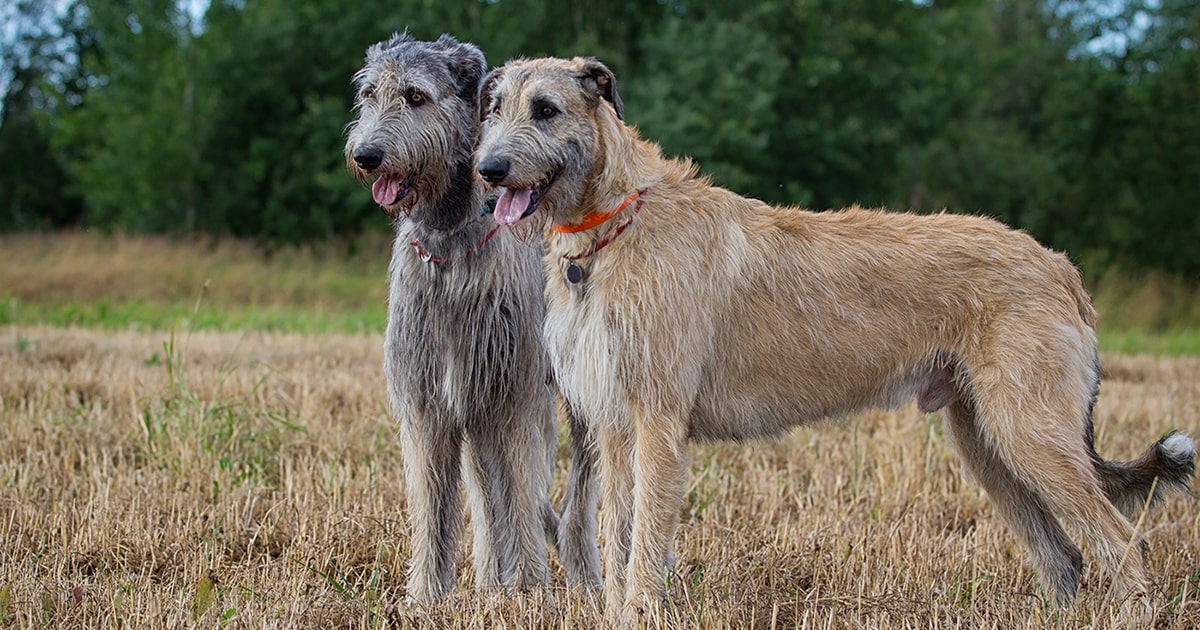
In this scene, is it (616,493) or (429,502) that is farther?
(429,502)

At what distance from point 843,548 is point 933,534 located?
2.01 feet

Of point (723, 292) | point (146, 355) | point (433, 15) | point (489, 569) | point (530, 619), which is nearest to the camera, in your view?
point (530, 619)

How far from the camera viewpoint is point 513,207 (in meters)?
3.83

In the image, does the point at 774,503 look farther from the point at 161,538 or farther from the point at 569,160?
the point at 161,538

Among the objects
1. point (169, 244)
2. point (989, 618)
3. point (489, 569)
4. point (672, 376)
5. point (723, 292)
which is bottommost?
point (169, 244)

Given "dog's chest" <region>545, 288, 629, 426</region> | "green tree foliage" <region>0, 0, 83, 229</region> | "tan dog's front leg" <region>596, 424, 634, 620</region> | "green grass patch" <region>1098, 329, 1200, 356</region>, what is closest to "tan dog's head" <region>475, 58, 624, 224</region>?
"dog's chest" <region>545, 288, 629, 426</region>

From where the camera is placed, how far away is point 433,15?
22609 millimetres

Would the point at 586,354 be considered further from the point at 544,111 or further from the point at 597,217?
the point at 544,111

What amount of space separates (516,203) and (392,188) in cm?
57

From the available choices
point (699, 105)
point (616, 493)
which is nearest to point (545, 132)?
point (616, 493)

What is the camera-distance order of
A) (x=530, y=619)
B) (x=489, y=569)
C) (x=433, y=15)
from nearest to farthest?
(x=530, y=619) < (x=489, y=569) < (x=433, y=15)

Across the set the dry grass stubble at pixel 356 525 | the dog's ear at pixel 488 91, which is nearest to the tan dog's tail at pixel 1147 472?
the dry grass stubble at pixel 356 525

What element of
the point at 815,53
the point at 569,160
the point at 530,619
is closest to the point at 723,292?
the point at 569,160

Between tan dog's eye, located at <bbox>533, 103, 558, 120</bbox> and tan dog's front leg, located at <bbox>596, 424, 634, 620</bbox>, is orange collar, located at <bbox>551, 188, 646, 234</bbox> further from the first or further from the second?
tan dog's front leg, located at <bbox>596, 424, 634, 620</bbox>
